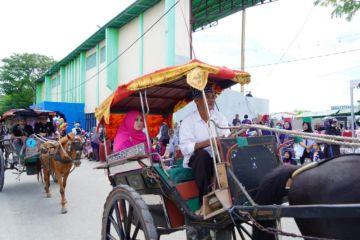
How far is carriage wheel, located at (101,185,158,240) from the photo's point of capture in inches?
138

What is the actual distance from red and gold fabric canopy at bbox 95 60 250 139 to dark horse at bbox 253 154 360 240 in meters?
1.15

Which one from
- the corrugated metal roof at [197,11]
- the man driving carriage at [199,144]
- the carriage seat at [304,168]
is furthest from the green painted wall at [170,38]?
the carriage seat at [304,168]

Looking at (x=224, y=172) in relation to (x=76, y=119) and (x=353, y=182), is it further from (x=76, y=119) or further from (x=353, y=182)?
(x=76, y=119)

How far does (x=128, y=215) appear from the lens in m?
3.94

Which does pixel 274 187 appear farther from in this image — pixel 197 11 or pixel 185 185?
pixel 197 11

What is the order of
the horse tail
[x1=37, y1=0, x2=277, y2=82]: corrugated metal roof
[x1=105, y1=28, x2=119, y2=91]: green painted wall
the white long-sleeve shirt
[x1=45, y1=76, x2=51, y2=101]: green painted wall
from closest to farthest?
the horse tail, the white long-sleeve shirt, [x1=37, y1=0, x2=277, y2=82]: corrugated metal roof, [x1=105, y1=28, x2=119, y2=91]: green painted wall, [x1=45, y1=76, x2=51, y2=101]: green painted wall

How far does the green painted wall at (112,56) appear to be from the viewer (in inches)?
859

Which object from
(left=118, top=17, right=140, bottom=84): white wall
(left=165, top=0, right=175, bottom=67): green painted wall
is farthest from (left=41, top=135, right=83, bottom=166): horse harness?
(left=118, top=17, right=140, bottom=84): white wall

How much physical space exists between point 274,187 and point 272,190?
1.3 inches

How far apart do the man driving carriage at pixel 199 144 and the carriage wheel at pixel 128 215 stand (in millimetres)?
529

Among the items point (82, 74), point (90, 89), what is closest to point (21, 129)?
point (90, 89)

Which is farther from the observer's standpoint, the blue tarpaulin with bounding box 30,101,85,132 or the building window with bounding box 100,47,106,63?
the blue tarpaulin with bounding box 30,101,85,132

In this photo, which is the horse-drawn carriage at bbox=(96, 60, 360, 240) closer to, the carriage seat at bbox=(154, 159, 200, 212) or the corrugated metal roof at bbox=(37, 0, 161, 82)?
the carriage seat at bbox=(154, 159, 200, 212)

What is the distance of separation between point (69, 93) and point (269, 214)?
3213 cm
